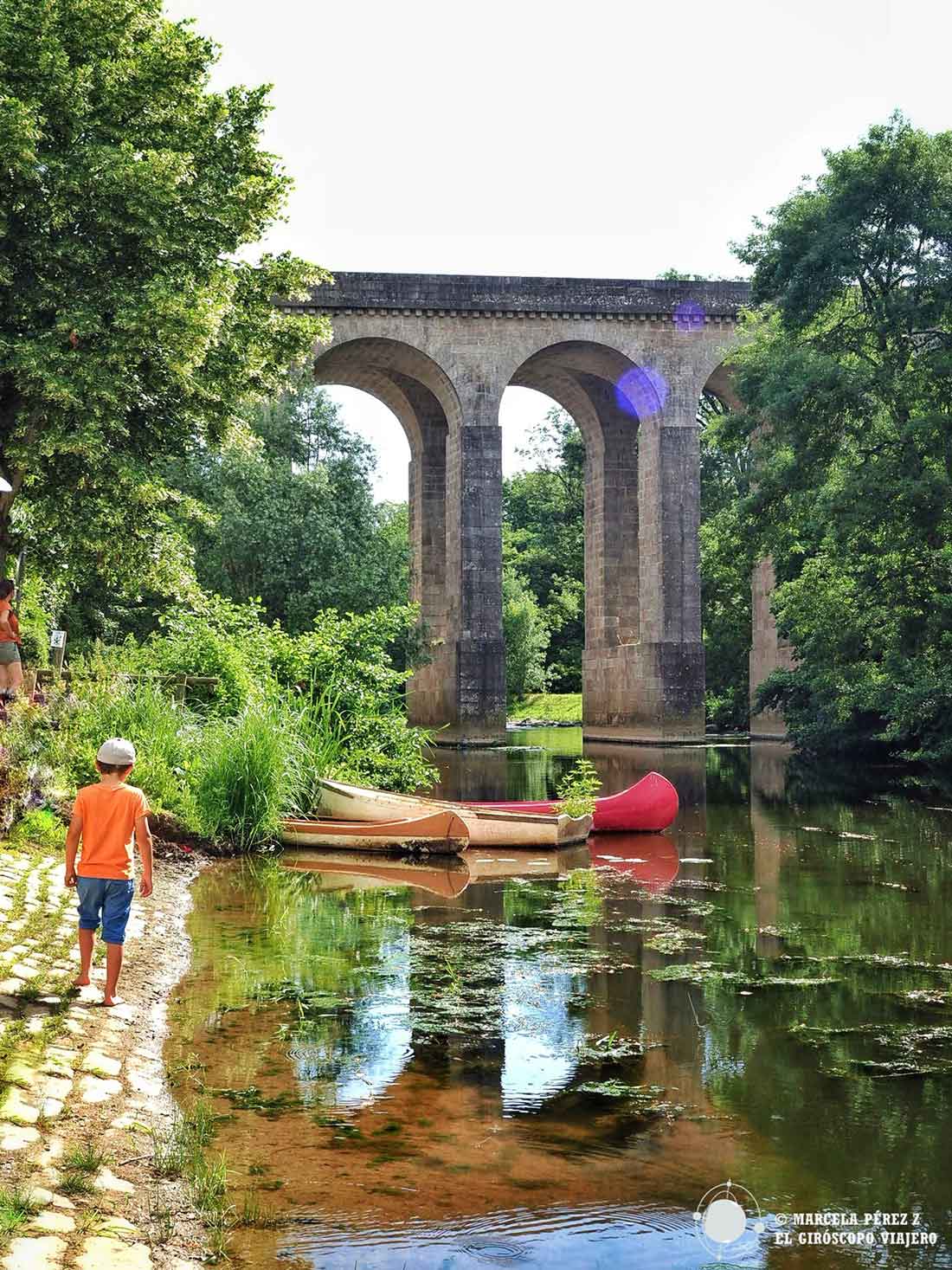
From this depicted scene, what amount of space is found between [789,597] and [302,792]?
14.4 metres

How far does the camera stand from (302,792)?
14.1 meters

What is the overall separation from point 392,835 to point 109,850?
6861mm

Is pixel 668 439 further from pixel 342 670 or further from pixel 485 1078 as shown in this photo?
pixel 485 1078

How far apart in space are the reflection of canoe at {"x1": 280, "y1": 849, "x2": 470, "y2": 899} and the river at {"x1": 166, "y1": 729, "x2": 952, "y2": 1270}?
103 millimetres

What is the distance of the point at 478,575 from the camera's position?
3659 cm

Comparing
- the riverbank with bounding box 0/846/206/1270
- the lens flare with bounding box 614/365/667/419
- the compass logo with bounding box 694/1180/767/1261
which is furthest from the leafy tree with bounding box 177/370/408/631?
the compass logo with bounding box 694/1180/767/1261

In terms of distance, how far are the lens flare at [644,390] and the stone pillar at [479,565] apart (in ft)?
14.1

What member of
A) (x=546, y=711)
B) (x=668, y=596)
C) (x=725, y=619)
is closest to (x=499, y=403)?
(x=668, y=596)

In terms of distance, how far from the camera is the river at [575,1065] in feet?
13.8

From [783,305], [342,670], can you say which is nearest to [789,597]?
[783,305]

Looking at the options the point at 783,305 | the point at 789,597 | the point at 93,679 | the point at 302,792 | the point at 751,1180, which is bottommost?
the point at 751,1180

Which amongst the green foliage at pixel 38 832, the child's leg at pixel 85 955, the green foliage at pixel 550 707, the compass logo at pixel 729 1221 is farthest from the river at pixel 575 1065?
the green foliage at pixel 550 707

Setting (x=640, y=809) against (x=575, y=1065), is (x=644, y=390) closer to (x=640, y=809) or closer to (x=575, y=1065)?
(x=640, y=809)

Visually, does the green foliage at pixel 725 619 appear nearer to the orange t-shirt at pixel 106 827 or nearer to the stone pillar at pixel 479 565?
the stone pillar at pixel 479 565
